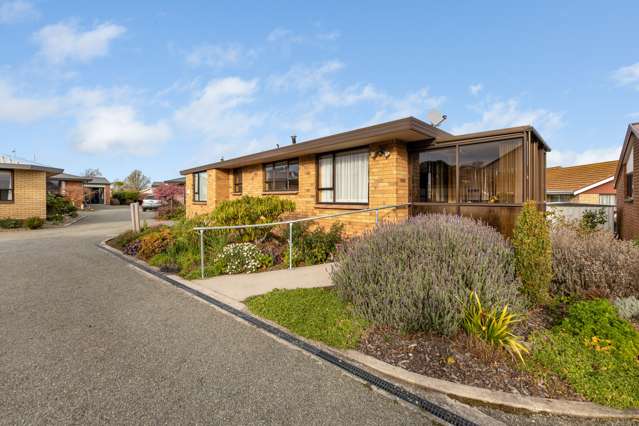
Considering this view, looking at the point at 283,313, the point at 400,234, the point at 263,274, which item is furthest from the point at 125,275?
the point at 400,234

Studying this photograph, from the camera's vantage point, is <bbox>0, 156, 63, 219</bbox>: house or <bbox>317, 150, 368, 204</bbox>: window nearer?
<bbox>317, 150, 368, 204</bbox>: window

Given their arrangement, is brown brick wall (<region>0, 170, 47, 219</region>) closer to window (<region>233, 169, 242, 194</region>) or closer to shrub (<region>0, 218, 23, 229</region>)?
shrub (<region>0, 218, 23, 229</region>)

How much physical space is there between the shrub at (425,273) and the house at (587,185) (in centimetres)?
2301

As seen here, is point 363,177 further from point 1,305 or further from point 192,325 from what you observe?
point 1,305

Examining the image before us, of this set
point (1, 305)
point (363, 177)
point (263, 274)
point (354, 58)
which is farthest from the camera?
point (354, 58)

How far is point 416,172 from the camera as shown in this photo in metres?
8.35

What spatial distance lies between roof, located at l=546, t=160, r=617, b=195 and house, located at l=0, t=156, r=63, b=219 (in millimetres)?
33120

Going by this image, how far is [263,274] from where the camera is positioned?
634 centimetres

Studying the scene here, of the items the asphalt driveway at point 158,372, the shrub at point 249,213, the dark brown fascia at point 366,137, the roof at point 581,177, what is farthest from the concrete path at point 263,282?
the roof at point 581,177

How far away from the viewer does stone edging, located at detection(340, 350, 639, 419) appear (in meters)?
2.24

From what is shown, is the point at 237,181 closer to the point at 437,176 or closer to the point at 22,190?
the point at 437,176

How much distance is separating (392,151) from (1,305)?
308 inches

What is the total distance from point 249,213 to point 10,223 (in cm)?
1556

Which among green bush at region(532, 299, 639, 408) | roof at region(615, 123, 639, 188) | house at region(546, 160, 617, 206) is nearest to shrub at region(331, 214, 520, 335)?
green bush at region(532, 299, 639, 408)
